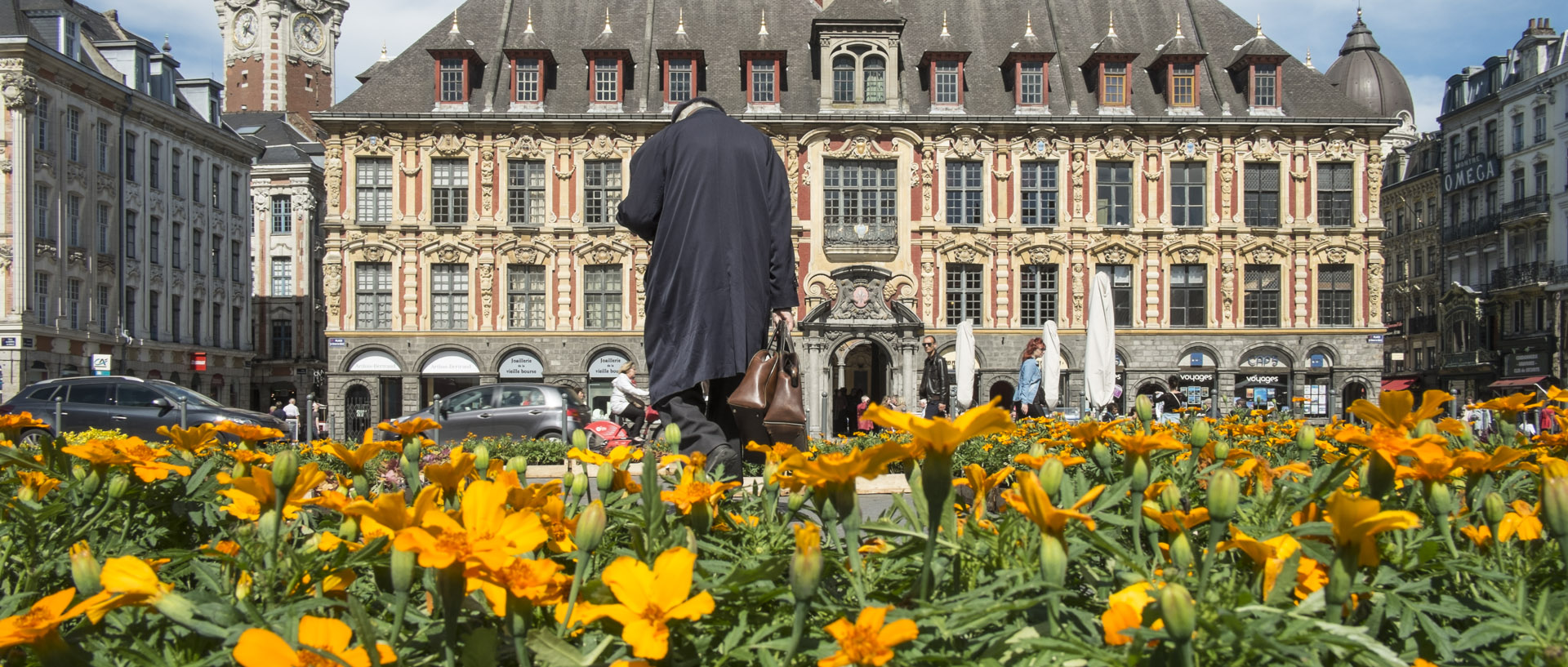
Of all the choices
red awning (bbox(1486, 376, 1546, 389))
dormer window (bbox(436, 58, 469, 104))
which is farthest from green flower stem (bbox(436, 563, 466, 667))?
red awning (bbox(1486, 376, 1546, 389))

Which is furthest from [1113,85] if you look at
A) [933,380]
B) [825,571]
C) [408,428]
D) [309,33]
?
[309,33]

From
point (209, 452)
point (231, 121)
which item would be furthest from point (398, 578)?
point (231, 121)

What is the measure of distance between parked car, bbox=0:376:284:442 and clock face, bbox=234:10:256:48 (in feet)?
184

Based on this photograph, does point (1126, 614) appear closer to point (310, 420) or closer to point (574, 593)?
point (574, 593)

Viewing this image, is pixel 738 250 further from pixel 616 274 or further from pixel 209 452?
pixel 616 274

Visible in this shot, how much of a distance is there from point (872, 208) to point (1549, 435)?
29.0 m

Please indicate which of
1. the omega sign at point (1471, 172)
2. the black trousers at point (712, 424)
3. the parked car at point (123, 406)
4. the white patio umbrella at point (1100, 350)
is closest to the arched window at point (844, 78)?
the white patio umbrella at point (1100, 350)

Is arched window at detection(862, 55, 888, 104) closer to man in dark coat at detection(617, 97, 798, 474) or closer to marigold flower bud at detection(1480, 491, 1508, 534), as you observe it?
man in dark coat at detection(617, 97, 798, 474)

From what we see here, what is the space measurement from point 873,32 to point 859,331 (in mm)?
8649

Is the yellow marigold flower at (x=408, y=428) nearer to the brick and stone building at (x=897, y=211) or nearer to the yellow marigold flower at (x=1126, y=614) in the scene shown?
the yellow marigold flower at (x=1126, y=614)

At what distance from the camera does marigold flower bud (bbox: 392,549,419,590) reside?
1.35 m

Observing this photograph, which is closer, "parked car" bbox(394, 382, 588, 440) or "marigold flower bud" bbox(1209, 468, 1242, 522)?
"marigold flower bud" bbox(1209, 468, 1242, 522)

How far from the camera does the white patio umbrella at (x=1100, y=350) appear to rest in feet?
53.2

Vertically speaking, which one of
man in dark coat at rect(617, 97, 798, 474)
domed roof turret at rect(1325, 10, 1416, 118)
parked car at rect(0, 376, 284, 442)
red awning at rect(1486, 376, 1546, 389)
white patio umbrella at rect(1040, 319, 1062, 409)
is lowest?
red awning at rect(1486, 376, 1546, 389)
